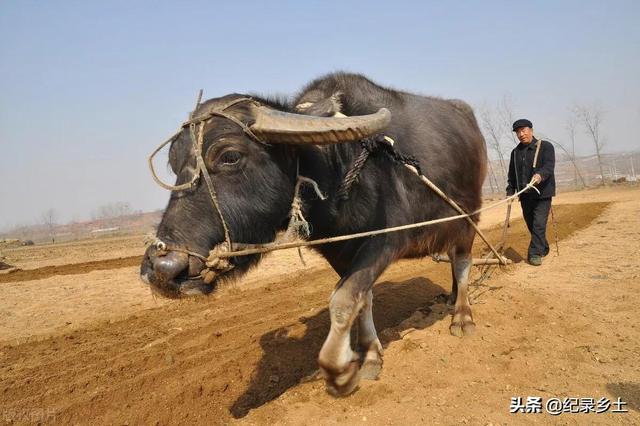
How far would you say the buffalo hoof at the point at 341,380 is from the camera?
3219mm

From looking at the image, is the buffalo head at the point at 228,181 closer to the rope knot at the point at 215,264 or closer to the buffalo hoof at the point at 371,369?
the rope knot at the point at 215,264

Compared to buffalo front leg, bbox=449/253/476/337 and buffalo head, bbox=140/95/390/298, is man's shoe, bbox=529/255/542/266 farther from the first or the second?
buffalo head, bbox=140/95/390/298

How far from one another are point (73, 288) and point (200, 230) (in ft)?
32.6

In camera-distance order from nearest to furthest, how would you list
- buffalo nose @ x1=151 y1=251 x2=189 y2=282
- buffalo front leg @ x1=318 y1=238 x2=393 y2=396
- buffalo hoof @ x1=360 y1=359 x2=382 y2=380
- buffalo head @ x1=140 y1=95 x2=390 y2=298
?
buffalo nose @ x1=151 y1=251 x2=189 y2=282 < buffalo head @ x1=140 y1=95 x2=390 y2=298 < buffalo front leg @ x1=318 y1=238 x2=393 y2=396 < buffalo hoof @ x1=360 y1=359 x2=382 y2=380

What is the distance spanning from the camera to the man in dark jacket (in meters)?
7.55

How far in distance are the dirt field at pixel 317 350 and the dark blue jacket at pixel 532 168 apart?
136cm

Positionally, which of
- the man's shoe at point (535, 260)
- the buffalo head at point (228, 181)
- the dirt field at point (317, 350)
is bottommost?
the man's shoe at point (535, 260)

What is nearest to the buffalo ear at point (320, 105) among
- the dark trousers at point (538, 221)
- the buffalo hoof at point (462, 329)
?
the buffalo hoof at point (462, 329)

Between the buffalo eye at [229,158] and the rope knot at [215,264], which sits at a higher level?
the buffalo eye at [229,158]

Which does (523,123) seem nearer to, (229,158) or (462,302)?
(462,302)

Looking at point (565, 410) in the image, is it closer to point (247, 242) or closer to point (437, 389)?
point (437, 389)

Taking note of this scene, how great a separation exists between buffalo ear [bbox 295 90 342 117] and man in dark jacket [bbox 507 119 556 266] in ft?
16.0

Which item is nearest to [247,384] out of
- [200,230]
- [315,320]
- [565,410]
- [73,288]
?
[315,320]

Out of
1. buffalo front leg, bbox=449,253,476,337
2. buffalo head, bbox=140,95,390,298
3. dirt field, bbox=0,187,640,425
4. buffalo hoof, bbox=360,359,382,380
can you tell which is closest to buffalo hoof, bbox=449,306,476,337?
buffalo front leg, bbox=449,253,476,337
